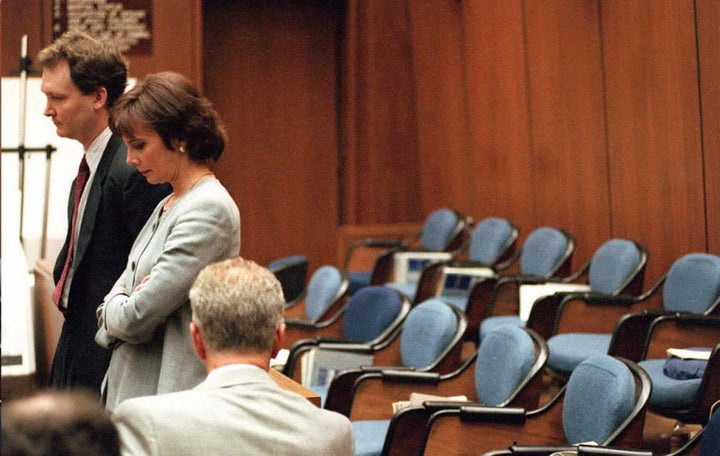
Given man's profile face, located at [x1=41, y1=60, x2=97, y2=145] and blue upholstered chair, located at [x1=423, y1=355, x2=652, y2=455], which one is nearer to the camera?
man's profile face, located at [x1=41, y1=60, x2=97, y2=145]

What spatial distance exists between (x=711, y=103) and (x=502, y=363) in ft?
7.50

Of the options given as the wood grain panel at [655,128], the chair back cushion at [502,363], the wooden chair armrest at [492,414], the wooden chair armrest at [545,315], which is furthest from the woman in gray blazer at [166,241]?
the wood grain panel at [655,128]

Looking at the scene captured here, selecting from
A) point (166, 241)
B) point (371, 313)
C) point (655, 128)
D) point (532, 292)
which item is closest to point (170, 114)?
point (166, 241)

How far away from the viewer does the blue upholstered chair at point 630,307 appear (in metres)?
4.75

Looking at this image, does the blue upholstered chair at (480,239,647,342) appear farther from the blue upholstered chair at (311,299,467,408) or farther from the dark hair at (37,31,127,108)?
the dark hair at (37,31,127,108)

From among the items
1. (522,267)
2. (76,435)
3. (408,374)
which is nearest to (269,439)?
(76,435)

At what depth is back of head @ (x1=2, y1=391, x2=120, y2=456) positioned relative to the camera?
46.6 inches

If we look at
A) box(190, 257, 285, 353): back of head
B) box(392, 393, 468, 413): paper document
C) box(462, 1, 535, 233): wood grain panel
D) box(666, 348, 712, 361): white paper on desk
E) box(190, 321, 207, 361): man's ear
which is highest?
box(462, 1, 535, 233): wood grain panel

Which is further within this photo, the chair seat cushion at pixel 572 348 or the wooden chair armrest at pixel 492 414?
the chair seat cushion at pixel 572 348

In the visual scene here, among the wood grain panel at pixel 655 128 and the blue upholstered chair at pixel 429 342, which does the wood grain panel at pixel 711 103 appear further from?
the blue upholstered chair at pixel 429 342

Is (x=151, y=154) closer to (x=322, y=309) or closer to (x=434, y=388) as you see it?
(x=434, y=388)

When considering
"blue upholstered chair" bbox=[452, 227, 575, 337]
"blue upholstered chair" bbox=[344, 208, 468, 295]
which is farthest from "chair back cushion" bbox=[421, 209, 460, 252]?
"blue upholstered chair" bbox=[452, 227, 575, 337]

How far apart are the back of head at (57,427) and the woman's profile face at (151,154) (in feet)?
4.38

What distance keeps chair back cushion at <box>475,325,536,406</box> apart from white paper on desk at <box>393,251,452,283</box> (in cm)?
330
